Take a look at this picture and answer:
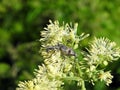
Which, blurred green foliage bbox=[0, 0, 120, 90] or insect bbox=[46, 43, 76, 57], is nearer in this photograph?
insect bbox=[46, 43, 76, 57]

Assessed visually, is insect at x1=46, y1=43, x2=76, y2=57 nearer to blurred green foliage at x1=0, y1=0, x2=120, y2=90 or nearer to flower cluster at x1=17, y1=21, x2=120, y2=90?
flower cluster at x1=17, y1=21, x2=120, y2=90

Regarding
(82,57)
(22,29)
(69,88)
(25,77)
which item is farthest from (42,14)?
(82,57)

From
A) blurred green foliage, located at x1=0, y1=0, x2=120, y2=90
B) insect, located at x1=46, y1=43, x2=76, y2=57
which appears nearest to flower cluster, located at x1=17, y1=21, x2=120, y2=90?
insect, located at x1=46, y1=43, x2=76, y2=57

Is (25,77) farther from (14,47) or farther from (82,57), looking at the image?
(82,57)

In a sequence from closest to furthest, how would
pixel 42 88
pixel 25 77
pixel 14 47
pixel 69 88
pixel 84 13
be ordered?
1. pixel 42 88
2. pixel 69 88
3. pixel 25 77
4. pixel 84 13
5. pixel 14 47

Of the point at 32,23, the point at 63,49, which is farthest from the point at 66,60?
the point at 32,23

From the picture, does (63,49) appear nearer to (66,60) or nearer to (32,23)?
(66,60)
